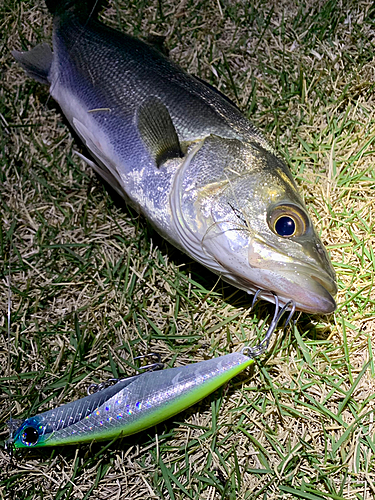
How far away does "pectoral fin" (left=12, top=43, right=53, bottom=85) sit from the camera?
2855mm

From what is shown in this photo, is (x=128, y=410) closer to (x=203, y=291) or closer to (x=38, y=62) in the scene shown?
(x=203, y=291)

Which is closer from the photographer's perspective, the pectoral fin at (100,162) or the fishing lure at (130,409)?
the fishing lure at (130,409)

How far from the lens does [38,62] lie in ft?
9.39

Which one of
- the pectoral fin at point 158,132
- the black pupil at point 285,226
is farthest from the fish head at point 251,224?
the pectoral fin at point 158,132

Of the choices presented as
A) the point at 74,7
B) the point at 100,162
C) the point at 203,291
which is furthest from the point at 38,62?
the point at 203,291

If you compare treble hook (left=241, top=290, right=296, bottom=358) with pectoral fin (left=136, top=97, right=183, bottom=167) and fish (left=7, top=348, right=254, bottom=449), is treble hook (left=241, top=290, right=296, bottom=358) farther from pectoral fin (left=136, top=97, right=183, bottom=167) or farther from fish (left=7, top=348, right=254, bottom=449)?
pectoral fin (left=136, top=97, right=183, bottom=167)

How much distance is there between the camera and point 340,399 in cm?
230

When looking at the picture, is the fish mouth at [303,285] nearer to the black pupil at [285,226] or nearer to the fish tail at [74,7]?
the black pupil at [285,226]

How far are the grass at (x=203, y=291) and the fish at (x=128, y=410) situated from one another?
15 cm

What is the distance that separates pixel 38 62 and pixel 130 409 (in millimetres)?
2090

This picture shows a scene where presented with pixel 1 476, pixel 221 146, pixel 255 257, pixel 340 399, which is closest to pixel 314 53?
pixel 221 146

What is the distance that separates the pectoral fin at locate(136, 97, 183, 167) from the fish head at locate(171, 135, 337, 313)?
103mm

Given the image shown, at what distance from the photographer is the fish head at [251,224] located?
2047mm

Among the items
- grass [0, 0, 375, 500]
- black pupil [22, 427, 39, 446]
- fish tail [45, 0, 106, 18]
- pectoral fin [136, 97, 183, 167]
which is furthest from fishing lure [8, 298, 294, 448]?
fish tail [45, 0, 106, 18]
